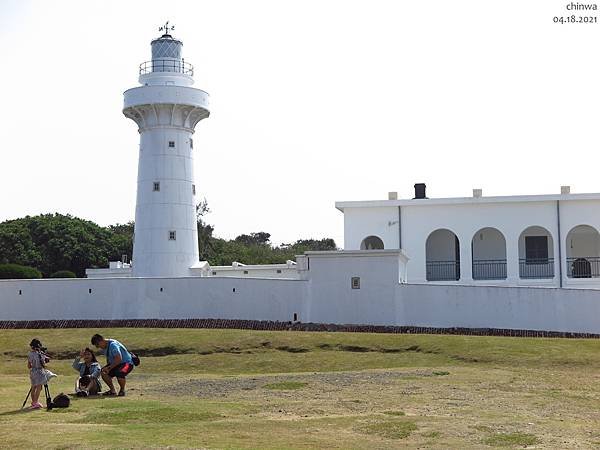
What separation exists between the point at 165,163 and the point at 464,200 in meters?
12.0

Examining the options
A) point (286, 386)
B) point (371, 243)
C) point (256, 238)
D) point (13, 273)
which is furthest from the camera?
point (256, 238)

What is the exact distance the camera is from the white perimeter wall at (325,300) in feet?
94.7

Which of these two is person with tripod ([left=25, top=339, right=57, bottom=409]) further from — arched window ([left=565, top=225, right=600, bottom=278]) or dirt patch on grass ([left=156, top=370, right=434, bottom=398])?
arched window ([left=565, top=225, right=600, bottom=278])

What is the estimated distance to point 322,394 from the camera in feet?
54.7

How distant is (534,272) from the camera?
3781cm

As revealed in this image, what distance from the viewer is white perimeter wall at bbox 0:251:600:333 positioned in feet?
94.7

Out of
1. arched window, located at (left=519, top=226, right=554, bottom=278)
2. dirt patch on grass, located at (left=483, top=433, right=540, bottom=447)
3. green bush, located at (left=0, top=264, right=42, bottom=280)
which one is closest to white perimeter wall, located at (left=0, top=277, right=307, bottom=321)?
green bush, located at (left=0, top=264, right=42, bottom=280)

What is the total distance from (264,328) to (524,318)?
8.17 metres

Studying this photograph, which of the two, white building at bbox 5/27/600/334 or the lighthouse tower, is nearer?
white building at bbox 5/27/600/334

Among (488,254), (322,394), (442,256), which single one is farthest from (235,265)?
(322,394)

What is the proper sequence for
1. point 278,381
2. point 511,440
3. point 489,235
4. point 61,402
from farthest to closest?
point 489,235, point 278,381, point 61,402, point 511,440

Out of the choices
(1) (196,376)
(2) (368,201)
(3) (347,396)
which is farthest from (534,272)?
(3) (347,396)

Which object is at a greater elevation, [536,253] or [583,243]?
[583,243]

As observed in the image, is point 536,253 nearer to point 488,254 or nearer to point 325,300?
point 488,254
